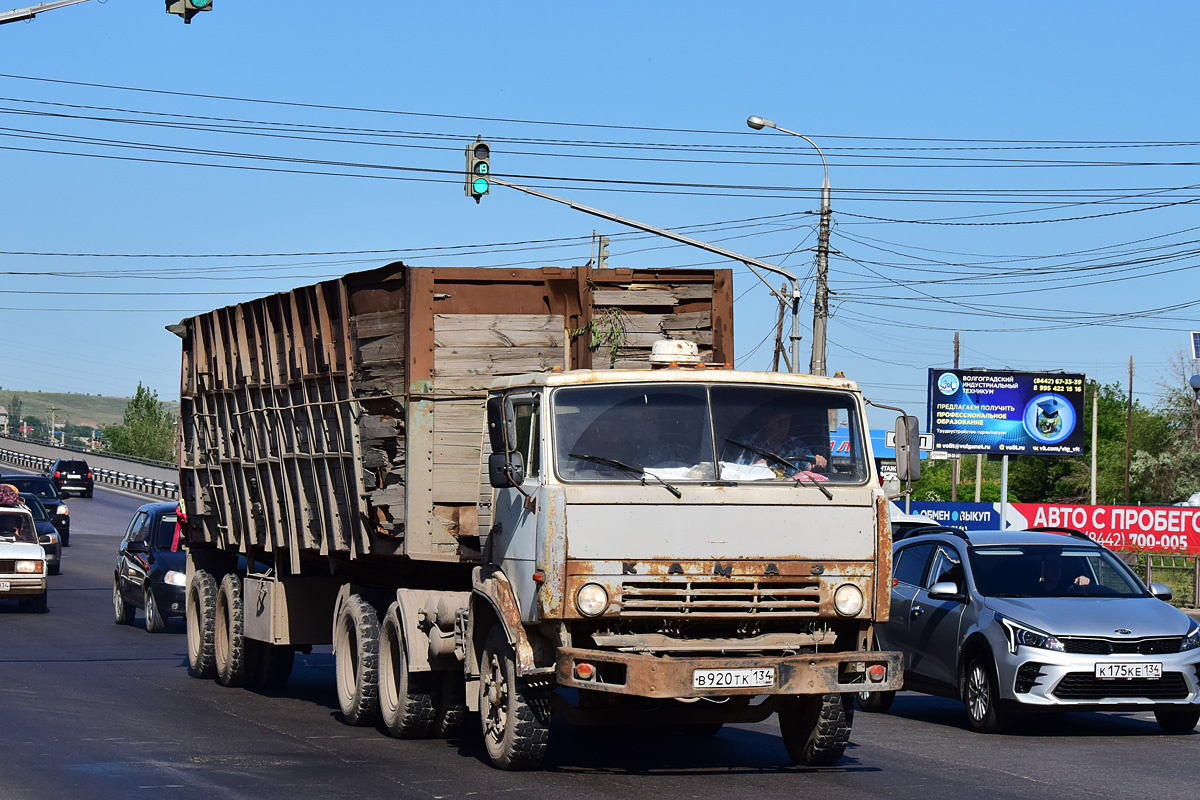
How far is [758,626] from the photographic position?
964 centimetres

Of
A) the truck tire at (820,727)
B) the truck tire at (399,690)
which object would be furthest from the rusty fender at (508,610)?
the truck tire at (820,727)

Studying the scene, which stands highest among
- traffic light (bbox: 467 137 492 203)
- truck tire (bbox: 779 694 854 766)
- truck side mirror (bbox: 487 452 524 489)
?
traffic light (bbox: 467 137 492 203)

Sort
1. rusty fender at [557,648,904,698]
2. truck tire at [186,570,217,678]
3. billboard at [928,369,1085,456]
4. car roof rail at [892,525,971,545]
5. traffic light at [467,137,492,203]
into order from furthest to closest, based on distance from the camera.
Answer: billboard at [928,369,1085,456], traffic light at [467,137,492,203], truck tire at [186,570,217,678], car roof rail at [892,525,971,545], rusty fender at [557,648,904,698]

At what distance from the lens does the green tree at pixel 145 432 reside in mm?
158000

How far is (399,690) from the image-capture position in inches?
467

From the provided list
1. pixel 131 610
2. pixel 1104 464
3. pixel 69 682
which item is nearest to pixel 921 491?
pixel 1104 464

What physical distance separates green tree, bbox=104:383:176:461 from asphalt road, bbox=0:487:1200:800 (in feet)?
464

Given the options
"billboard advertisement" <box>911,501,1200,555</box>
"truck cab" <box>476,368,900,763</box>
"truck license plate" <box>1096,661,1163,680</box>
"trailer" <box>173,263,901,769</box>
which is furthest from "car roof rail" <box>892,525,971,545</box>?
"billboard advertisement" <box>911,501,1200,555</box>

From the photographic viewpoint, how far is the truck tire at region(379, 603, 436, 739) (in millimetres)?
11750

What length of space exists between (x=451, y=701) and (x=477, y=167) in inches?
475

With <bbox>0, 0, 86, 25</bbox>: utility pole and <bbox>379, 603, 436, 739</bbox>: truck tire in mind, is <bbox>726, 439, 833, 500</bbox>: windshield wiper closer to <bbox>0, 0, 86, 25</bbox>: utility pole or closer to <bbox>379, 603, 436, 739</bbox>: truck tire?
<bbox>379, 603, 436, 739</bbox>: truck tire

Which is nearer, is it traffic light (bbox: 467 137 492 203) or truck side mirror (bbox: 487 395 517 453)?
truck side mirror (bbox: 487 395 517 453)

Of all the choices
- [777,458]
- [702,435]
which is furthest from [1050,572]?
[702,435]

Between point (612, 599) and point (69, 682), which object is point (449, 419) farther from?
point (69, 682)
